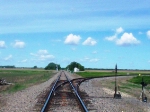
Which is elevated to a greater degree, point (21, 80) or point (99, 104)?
point (21, 80)

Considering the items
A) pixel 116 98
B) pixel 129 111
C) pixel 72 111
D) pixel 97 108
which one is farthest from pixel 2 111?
pixel 116 98

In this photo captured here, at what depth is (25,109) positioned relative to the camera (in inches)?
609

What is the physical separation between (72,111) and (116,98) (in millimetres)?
8230

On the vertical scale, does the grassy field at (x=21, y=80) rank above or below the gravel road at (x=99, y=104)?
above

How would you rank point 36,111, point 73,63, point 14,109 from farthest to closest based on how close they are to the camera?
point 73,63, point 14,109, point 36,111

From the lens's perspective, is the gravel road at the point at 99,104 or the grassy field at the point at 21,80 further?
the grassy field at the point at 21,80

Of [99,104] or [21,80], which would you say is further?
[21,80]

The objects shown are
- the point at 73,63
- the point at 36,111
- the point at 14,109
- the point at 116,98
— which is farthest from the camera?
the point at 73,63

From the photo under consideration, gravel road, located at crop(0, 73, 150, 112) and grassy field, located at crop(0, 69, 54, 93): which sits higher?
grassy field, located at crop(0, 69, 54, 93)

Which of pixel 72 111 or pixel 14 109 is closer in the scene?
pixel 72 111

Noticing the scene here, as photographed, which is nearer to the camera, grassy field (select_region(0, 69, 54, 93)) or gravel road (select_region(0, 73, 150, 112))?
gravel road (select_region(0, 73, 150, 112))

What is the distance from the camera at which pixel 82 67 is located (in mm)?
148625

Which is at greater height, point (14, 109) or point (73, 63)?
point (73, 63)

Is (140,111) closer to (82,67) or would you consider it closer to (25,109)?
(25,109)
